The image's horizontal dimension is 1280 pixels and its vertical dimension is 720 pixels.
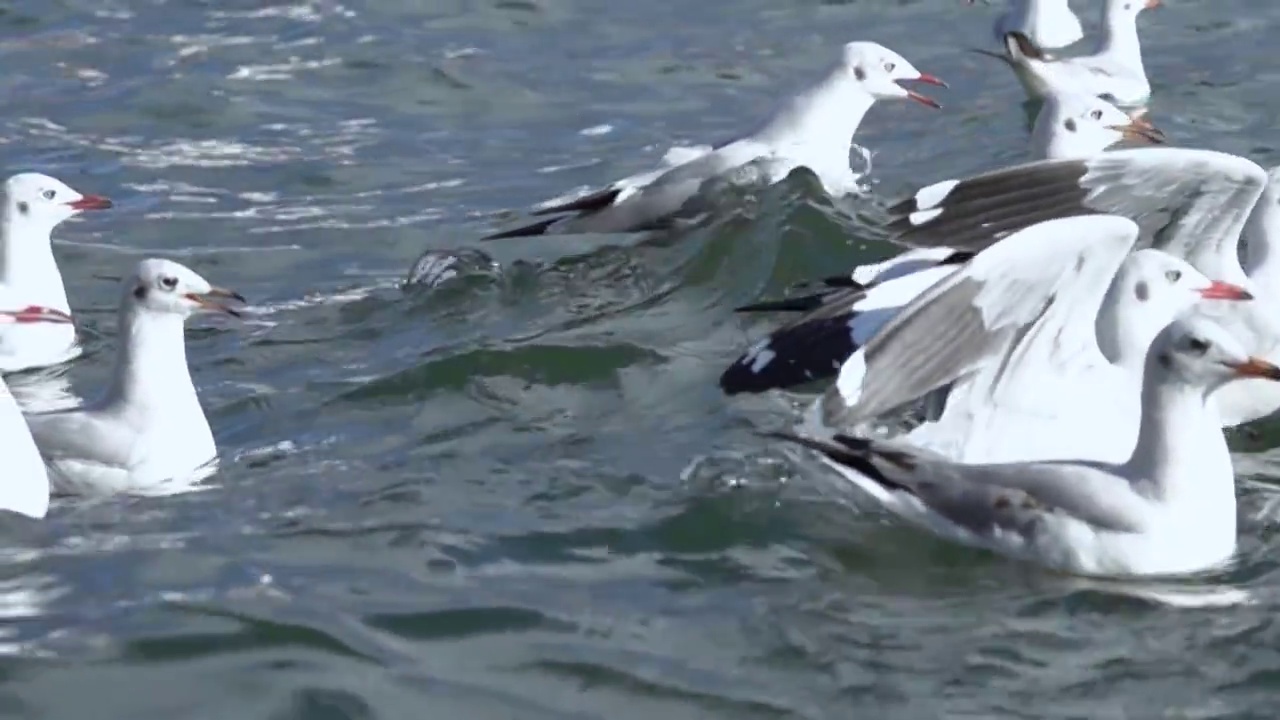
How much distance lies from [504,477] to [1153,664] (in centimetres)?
250

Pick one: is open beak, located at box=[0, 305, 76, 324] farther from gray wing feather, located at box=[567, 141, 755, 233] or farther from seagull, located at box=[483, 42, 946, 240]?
gray wing feather, located at box=[567, 141, 755, 233]

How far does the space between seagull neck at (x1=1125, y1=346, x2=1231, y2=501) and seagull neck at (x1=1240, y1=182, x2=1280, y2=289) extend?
182 centimetres

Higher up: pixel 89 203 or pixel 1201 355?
pixel 1201 355

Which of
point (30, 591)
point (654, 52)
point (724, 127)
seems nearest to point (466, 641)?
point (30, 591)

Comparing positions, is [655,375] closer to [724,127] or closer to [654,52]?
[724,127]

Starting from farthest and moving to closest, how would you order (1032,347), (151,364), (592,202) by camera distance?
(592,202)
(151,364)
(1032,347)

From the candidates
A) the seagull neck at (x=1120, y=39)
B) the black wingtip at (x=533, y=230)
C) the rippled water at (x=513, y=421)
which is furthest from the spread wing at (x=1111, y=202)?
the seagull neck at (x=1120, y=39)

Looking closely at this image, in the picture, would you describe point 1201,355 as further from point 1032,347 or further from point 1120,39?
point 1120,39

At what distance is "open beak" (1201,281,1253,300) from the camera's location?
8.27 m

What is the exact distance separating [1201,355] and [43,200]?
5884mm

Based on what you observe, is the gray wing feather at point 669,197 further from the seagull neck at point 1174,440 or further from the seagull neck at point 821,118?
the seagull neck at point 1174,440

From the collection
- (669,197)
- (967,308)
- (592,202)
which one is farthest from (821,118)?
(967,308)

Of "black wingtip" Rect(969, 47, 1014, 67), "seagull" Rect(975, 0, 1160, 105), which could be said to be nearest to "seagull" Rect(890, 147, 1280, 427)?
"seagull" Rect(975, 0, 1160, 105)

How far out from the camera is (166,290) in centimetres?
941
